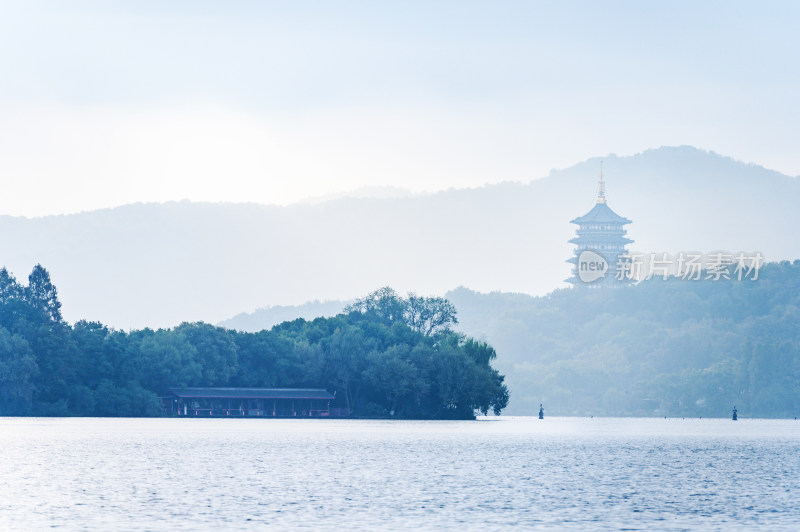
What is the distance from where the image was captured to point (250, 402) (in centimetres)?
11562

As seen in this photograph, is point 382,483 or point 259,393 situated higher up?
point 259,393

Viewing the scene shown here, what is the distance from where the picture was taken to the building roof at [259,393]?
112 m

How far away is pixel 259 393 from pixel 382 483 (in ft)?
225

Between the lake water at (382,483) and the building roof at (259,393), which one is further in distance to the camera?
the building roof at (259,393)

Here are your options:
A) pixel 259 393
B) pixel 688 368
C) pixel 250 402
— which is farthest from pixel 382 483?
pixel 688 368

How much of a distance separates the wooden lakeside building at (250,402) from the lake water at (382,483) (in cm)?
3513

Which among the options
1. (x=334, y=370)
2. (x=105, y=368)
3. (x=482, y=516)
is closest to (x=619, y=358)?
(x=334, y=370)

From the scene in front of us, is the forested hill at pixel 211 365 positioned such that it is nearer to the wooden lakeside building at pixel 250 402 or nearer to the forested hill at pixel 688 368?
the wooden lakeside building at pixel 250 402

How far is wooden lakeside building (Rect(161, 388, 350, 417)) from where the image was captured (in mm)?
112438

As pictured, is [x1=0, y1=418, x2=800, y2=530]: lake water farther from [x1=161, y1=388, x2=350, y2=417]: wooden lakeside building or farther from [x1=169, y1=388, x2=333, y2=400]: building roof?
[x1=161, y1=388, x2=350, y2=417]: wooden lakeside building

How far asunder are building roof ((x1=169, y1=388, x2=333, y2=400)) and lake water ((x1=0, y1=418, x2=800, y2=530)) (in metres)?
34.7

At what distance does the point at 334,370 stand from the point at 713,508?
73.0 m

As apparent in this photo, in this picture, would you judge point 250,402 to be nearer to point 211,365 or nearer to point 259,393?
point 259,393

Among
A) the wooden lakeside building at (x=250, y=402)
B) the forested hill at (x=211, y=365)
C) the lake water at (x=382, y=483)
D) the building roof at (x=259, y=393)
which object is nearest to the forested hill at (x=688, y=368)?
the forested hill at (x=211, y=365)
